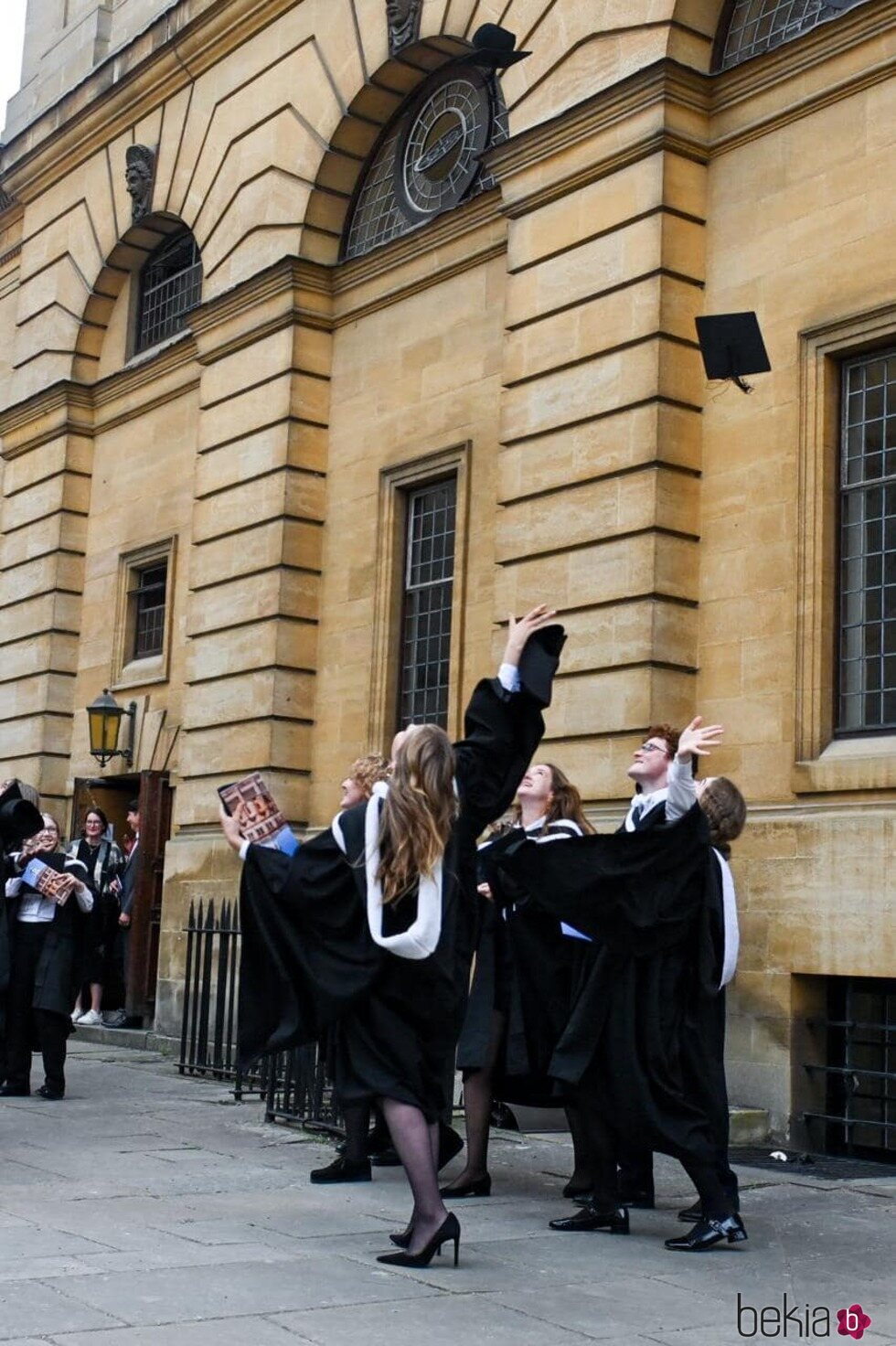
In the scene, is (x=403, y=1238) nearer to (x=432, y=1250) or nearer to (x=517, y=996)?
(x=432, y=1250)

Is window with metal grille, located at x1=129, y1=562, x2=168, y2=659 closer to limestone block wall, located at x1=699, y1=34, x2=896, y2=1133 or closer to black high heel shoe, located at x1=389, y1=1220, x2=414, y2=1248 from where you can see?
limestone block wall, located at x1=699, y1=34, x2=896, y2=1133

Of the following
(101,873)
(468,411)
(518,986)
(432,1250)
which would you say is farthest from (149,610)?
(432,1250)

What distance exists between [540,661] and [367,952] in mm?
1375

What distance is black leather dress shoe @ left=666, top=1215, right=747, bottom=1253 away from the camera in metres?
6.76

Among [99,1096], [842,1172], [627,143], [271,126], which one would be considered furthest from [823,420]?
[271,126]

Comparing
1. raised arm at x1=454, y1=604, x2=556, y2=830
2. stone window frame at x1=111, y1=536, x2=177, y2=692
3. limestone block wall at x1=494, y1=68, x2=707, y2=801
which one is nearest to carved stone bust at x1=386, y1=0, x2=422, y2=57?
limestone block wall at x1=494, y1=68, x2=707, y2=801

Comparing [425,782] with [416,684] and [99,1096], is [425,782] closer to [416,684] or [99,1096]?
[99,1096]

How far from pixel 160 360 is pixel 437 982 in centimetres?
1375

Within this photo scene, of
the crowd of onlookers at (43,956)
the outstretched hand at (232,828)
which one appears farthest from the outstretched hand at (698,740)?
the crowd of onlookers at (43,956)

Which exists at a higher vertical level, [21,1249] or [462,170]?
[462,170]

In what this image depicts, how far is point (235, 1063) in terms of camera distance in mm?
12562

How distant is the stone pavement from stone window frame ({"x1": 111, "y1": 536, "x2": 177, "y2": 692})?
30.1 ft

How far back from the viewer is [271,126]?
17031mm

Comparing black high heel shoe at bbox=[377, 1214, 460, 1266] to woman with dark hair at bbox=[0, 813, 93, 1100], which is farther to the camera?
woman with dark hair at bbox=[0, 813, 93, 1100]
